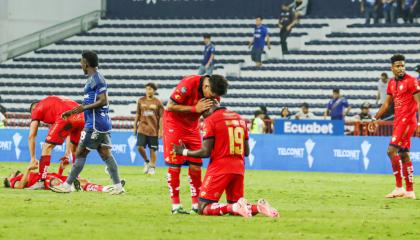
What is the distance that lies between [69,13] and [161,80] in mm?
7309

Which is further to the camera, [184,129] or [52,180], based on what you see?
[52,180]

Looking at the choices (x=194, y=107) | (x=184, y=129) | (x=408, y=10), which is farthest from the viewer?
(x=408, y=10)

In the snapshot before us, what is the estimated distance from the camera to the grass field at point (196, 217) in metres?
12.9

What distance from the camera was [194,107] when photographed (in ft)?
50.6

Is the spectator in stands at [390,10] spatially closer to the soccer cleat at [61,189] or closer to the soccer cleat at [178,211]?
the soccer cleat at [61,189]

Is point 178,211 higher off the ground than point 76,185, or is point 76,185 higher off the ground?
point 178,211

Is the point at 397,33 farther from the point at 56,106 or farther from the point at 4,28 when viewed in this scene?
the point at 56,106

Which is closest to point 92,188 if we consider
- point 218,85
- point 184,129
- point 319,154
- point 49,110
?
point 49,110

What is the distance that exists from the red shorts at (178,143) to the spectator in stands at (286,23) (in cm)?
2787

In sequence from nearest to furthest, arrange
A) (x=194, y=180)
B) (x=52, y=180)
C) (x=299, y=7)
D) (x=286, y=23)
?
(x=194, y=180)
(x=52, y=180)
(x=286, y=23)
(x=299, y=7)

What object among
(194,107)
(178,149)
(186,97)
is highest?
(186,97)

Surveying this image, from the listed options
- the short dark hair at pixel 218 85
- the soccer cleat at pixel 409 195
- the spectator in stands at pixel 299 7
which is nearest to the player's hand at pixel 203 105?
the short dark hair at pixel 218 85

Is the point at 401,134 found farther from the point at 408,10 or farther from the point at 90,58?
the point at 408,10

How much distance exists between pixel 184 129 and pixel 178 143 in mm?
228
